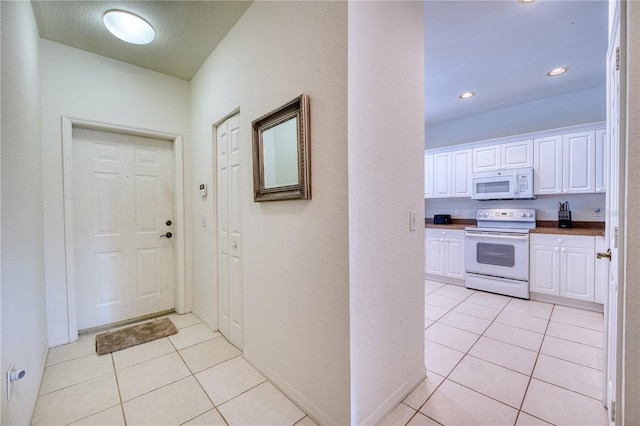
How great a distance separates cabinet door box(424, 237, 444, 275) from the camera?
402cm

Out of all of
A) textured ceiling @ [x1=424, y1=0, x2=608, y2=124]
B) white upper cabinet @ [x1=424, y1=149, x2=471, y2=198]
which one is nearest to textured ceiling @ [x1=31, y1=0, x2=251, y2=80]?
textured ceiling @ [x1=424, y1=0, x2=608, y2=124]

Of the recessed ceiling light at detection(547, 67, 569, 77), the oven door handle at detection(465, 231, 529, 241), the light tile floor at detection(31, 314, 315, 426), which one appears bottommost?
the light tile floor at detection(31, 314, 315, 426)

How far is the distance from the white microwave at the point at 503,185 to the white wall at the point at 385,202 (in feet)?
8.55

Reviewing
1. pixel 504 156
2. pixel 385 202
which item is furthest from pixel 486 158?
pixel 385 202

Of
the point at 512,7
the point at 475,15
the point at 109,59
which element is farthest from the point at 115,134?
the point at 512,7

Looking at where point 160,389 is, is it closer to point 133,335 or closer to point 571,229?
point 133,335

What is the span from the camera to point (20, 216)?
4.82 ft

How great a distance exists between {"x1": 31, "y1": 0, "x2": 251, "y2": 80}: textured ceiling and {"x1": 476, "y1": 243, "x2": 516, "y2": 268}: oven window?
3.79 meters

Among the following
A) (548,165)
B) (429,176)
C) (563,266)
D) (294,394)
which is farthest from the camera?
(429,176)

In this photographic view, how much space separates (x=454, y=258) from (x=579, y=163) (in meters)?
1.84

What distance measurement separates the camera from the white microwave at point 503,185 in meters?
3.46

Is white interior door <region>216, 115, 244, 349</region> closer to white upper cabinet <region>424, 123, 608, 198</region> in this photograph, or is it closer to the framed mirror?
the framed mirror

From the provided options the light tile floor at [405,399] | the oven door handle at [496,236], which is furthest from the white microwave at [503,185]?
the light tile floor at [405,399]

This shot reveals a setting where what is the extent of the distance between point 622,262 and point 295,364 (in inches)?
61.6
